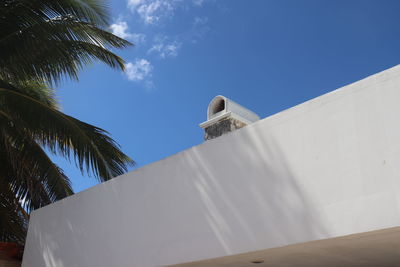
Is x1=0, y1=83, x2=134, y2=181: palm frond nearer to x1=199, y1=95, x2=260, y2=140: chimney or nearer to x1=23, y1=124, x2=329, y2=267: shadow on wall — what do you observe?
x1=23, y1=124, x2=329, y2=267: shadow on wall

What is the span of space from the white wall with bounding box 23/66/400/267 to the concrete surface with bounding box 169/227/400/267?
0.14 m

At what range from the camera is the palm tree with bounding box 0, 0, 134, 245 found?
23.9 ft

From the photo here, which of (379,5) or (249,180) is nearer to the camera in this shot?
(249,180)

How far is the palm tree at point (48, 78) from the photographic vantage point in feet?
23.9

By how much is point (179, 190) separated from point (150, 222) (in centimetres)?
52

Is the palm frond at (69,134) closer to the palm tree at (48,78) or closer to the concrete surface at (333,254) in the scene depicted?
the palm tree at (48,78)

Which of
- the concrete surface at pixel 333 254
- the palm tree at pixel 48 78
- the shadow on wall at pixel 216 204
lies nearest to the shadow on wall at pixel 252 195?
the shadow on wall at pixel 216 204

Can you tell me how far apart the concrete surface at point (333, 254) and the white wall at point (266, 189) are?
0.14m

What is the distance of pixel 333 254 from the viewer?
4414mm

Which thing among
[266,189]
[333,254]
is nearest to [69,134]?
[266,189]

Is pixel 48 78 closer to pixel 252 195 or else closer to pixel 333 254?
pixel 252 195

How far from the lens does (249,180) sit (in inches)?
172

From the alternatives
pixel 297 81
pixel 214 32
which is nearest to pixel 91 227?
pixel 297 81

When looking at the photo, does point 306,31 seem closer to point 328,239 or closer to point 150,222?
point 150,222
